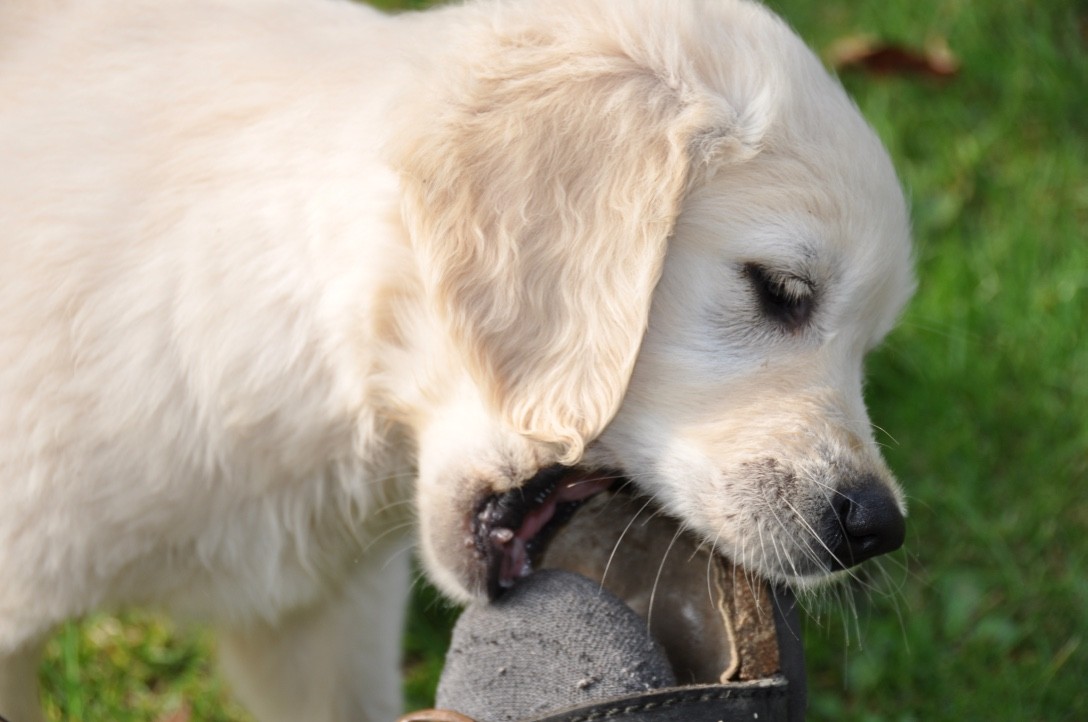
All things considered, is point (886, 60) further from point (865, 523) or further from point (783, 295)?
point (865, 523)

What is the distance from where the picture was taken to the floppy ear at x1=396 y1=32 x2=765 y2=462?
2002 millimetres

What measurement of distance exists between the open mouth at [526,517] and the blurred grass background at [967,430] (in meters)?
0.46

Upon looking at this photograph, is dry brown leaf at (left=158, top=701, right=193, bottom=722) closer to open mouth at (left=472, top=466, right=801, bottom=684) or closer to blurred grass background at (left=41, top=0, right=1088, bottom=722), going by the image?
blurred grass background at (left=41, top=0, right=1088, bottom=722)

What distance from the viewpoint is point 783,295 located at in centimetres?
212

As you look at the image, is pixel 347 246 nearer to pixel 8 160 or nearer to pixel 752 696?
pixel 8 160

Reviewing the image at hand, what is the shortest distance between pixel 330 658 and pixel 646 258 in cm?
121

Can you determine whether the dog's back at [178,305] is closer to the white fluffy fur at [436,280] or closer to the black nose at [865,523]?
the white fluffy fur at [436,280]

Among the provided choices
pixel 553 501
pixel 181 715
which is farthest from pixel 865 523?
pixel 181 715

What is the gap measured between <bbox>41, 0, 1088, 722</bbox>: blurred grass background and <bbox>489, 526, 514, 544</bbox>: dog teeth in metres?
0.54

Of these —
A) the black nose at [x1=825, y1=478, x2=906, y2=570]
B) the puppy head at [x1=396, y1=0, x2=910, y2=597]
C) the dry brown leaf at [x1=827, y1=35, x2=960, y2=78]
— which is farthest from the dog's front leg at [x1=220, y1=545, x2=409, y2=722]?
the dry brown leaf at [x1=827, y1=35, x2=960, y2=78]

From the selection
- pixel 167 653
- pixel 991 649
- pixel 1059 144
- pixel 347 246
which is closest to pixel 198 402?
pixel 347 246

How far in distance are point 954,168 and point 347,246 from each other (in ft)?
9.31

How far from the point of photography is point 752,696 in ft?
6.26

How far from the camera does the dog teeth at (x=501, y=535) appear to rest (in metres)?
2.21
